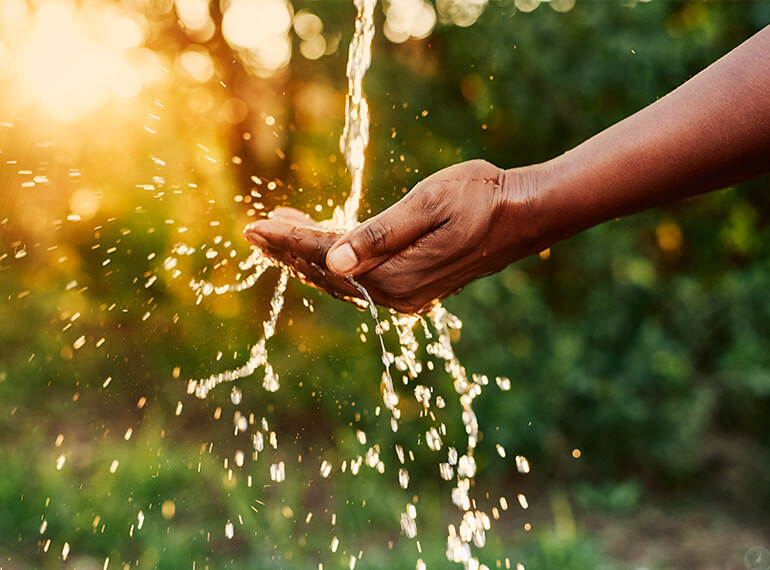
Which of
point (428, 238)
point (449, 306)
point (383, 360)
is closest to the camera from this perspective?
point (428, 238)

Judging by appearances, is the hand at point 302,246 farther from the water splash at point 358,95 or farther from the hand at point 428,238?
the water splash at point 358,95

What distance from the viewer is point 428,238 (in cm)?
175

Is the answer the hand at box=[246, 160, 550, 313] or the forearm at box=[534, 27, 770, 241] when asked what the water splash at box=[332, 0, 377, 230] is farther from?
the forearm at box=[534, 27, 770, 241]

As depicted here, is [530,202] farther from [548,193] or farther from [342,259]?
[342,259]

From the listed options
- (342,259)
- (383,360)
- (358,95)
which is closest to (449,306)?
(383,360)

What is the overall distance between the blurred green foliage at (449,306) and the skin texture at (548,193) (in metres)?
1.70

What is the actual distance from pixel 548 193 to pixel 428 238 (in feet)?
1.03

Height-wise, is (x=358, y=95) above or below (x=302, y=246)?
below

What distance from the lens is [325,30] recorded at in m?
4.20

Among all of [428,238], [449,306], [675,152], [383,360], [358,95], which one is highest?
[675,152]

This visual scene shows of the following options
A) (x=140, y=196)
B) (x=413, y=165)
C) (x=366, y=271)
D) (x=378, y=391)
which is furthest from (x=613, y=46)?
(x=140, y=196)

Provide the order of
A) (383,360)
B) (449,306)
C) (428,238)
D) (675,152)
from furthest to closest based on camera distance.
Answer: (449,306)
(383,360)
(428,238)
(675,152)

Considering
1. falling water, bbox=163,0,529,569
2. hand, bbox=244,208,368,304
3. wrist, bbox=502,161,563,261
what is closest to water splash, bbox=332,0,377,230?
falling water, bbox=163,0,529,569

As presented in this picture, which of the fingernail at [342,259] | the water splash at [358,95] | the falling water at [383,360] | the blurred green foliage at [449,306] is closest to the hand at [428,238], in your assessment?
the fingernail at [342,259]
